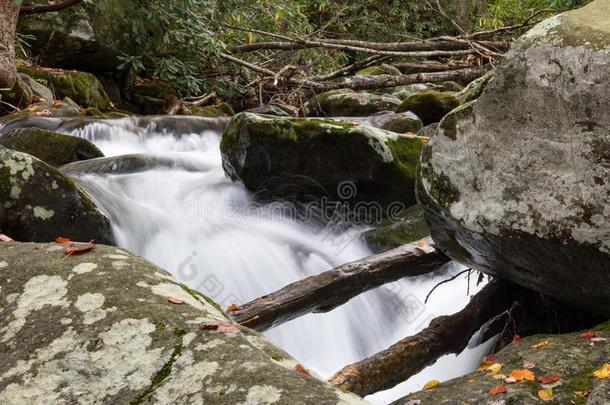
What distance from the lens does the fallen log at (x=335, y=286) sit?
11.0 feet

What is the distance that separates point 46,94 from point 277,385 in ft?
31.9

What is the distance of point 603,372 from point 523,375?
0.33 meters

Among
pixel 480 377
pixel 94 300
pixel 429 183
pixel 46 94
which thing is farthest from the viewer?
pixel 46 94

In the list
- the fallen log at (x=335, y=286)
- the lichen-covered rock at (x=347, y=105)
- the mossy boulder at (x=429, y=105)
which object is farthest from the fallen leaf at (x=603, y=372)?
the lichen-covered rock at (x=347, y=105)

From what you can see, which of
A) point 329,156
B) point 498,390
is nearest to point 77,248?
point 498,390

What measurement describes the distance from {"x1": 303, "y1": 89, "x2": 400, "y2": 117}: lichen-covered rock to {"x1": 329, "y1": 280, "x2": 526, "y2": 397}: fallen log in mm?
7798

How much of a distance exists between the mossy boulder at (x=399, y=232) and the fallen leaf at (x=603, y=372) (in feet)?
10.1

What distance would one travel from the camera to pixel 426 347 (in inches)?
136

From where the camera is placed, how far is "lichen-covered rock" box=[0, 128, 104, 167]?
6.57m

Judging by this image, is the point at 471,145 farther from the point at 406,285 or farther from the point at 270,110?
the point at 270,110

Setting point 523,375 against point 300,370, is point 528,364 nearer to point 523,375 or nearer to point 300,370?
point 523,375

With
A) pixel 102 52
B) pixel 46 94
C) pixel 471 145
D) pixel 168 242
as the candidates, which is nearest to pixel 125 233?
pixel 168 242

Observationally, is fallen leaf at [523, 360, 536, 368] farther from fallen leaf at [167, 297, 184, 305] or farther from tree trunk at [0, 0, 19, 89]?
tree trunk at [0, 0, 19, 89]

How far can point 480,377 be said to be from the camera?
2719mm
